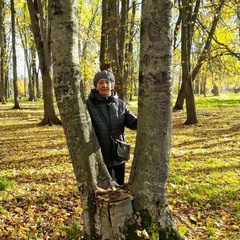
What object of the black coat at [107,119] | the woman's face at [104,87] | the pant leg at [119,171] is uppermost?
the woman's face at [104,87]

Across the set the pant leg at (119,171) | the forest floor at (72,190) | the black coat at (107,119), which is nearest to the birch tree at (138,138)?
the black coat at (107,119)

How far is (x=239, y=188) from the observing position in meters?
5.80

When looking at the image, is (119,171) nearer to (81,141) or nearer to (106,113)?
(106,113)

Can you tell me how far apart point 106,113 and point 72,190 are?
243cm

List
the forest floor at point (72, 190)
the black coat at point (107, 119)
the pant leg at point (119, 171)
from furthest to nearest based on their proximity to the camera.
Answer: the forest floor at point (72, 190) → the pant leg at point (119, 171) → the black coat at point (107, 119)

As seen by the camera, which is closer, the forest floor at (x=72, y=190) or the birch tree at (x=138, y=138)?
the birch tree at (x=138, y=138)

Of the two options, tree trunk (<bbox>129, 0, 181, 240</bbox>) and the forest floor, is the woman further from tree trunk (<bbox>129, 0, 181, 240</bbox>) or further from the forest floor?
→ the forest floor

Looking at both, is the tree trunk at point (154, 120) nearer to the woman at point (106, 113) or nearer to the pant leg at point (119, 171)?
the woman at point (106, 113)

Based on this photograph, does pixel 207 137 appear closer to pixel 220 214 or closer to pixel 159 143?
pixel 220 214

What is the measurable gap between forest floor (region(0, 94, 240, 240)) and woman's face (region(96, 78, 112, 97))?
1.76 metres

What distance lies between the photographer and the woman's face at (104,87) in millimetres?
3594

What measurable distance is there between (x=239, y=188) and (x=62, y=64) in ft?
14.2

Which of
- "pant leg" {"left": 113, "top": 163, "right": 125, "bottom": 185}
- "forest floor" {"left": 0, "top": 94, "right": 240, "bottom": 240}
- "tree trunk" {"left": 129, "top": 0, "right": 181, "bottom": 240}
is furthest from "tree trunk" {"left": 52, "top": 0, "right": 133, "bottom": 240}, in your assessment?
"forest floor" {"left": 0, "top": 94, "right": 240, "bottom": 240}

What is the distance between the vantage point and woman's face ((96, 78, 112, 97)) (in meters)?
3.59
